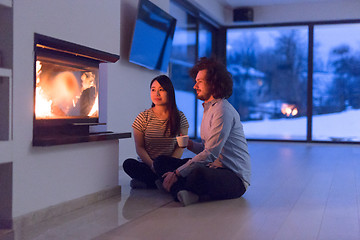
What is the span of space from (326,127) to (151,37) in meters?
4.36

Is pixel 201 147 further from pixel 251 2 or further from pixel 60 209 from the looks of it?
pixel 251 2

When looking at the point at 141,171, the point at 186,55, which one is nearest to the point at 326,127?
the point at 186,55

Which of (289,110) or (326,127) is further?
(289,110)

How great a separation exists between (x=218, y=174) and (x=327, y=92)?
5.68m

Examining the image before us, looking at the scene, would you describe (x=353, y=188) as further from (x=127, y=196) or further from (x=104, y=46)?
(x=104, y=46)

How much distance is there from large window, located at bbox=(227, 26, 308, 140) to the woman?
5.14 m

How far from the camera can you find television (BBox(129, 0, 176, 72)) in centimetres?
443

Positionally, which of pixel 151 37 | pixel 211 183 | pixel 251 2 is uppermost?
pixel 251 2

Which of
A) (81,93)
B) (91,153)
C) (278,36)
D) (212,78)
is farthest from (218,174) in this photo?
(278,36)

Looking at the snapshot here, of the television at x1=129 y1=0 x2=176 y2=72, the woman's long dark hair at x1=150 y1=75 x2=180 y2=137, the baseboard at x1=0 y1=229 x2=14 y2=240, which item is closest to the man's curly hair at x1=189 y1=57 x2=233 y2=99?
the woman's long dark hair at x1=150 y1=75 x2=180 y2=137

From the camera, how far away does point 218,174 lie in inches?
105

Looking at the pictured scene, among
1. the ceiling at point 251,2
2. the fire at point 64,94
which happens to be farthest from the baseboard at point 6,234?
the ceiling at point 251,2

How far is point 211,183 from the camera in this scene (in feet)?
8.65

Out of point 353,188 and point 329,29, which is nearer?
point 353,188
